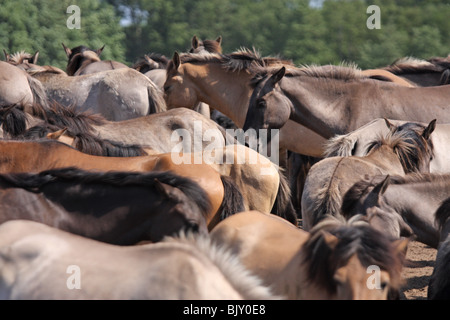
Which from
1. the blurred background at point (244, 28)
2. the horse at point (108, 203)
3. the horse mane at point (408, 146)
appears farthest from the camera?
the blurred background at point (244, 28)

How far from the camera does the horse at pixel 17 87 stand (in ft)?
22.3

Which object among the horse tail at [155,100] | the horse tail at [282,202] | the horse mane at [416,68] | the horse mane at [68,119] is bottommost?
the horse tail at [282,202]

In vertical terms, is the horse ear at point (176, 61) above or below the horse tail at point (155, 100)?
above

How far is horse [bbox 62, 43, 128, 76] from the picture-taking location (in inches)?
407

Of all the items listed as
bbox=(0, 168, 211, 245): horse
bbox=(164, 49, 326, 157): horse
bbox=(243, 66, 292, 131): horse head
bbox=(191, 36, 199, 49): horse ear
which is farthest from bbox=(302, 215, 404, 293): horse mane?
bbox=(191, 36, 199, 49): horse ear

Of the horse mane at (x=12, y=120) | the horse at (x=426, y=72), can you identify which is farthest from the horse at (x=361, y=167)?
the horse at (x=426, y=72)

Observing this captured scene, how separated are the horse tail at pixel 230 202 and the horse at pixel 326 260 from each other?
0.69 metres

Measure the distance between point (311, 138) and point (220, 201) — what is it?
3.49 m

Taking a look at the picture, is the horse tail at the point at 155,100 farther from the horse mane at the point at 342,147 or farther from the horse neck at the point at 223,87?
the horse mane at the point at 342,147

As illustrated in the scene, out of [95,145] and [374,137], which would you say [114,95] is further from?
[374,137]

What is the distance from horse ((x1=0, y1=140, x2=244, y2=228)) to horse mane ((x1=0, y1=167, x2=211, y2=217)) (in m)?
0.22

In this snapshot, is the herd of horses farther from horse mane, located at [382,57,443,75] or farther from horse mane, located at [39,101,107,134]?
horse mane, located at [382,57,443,75]

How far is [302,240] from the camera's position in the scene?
10.7 feet
